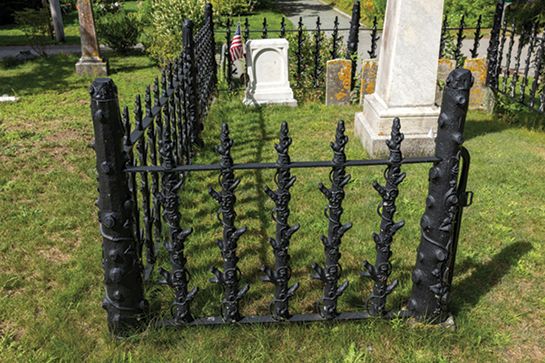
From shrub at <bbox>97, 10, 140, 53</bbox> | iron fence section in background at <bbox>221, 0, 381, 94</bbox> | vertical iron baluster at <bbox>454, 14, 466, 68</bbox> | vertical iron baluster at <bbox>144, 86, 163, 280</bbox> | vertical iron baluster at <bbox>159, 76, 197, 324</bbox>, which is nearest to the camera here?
vertical iron baluster at <bbox>159, 76, 197, 324</bbox>

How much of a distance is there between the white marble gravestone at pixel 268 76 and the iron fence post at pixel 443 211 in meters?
5.72

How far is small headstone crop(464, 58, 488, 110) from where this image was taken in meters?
8.04

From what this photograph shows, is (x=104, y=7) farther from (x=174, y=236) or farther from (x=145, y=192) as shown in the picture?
(x=174, y=236)

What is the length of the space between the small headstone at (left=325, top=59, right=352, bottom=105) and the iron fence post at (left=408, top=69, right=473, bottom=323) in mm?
5738

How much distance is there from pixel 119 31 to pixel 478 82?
8.85 metres

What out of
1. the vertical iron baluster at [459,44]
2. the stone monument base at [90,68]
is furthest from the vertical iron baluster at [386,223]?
the stone monument base at [90,68]

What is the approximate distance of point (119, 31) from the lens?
12.5 m

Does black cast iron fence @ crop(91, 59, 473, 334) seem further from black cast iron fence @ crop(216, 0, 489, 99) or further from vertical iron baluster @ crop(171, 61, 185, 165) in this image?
black cast iron fence @ crop(216, 0, 489, 99)

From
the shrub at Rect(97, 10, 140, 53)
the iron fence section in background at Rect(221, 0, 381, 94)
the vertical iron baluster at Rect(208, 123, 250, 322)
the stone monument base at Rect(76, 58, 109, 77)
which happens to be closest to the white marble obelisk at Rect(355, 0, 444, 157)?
the iron fence section in background at Rect(221, 0, 381, 94)

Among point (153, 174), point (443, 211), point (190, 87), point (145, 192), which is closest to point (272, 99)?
point (190, 87)

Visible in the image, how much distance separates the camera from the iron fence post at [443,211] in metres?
2.44

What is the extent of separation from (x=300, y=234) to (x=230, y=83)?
5.40 m

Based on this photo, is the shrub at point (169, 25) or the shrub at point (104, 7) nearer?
the shrub at point (169, 25)

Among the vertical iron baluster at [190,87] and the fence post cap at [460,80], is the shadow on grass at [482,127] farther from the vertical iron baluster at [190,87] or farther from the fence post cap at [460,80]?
the fence post cap at [460,80]
